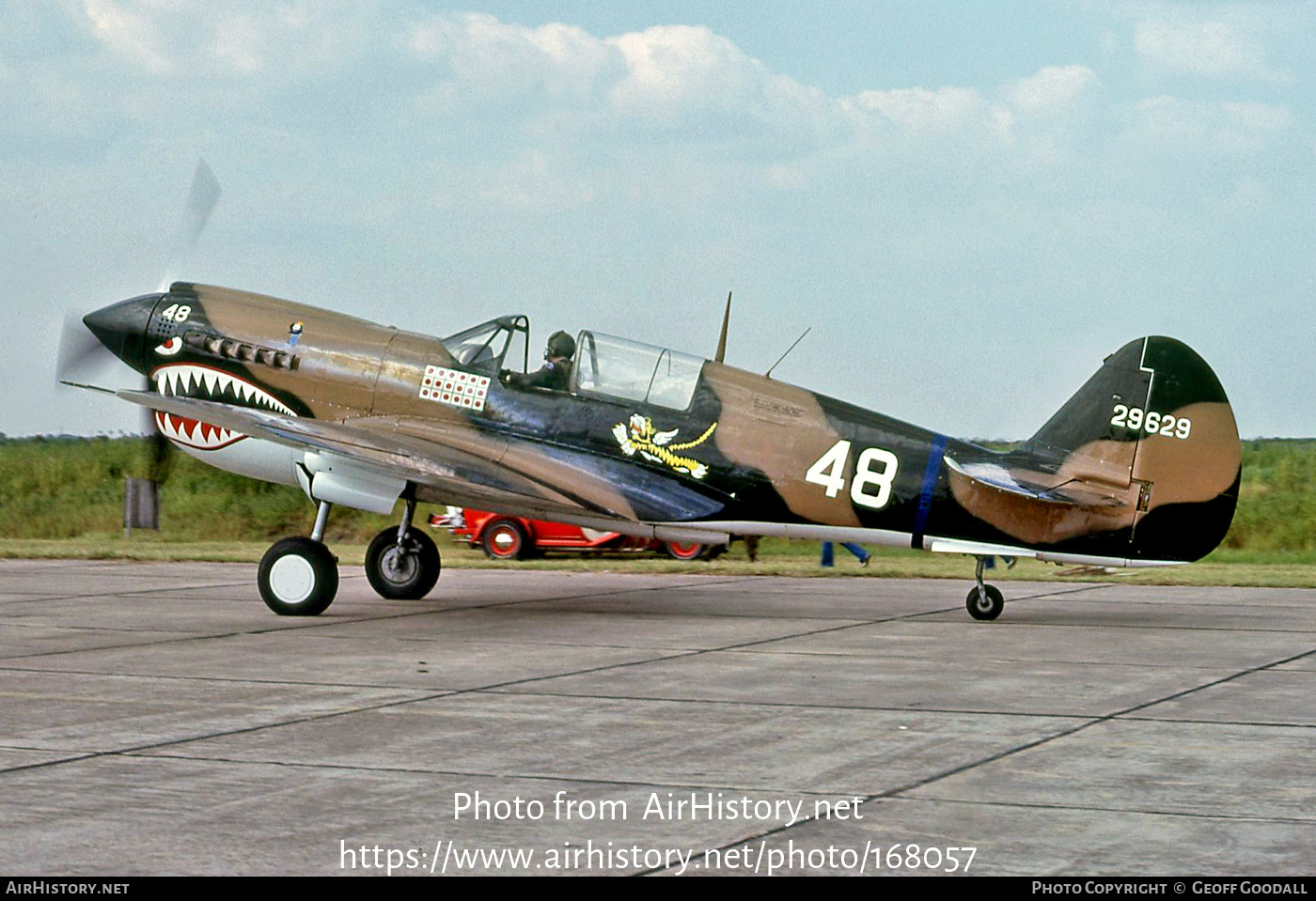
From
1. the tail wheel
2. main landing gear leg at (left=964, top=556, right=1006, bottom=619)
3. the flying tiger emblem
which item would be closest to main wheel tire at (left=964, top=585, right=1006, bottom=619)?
main landing gear leg at (left=964, top=556, right=1006, bottom=619)

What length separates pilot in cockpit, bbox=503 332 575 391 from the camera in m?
13.6

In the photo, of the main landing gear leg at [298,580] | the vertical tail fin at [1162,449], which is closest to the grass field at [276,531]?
the vertical tail fin at [1162,449]

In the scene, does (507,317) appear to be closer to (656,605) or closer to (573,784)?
(656,605)

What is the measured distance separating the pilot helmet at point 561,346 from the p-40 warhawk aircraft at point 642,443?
0.03 metres

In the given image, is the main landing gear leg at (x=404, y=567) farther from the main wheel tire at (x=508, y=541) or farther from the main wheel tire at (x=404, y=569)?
the main wheel tire at (x=508, y=541)

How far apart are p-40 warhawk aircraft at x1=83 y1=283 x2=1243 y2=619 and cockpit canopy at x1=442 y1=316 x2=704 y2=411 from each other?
0.05 ft

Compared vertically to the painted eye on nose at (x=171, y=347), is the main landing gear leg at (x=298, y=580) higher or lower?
lower

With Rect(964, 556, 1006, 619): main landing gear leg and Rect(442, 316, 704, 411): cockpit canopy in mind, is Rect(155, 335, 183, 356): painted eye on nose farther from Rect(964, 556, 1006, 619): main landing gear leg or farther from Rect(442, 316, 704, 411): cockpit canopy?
Rect(964, 556, 1006, 619): main landing gear leg

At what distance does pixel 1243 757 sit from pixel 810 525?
611cm

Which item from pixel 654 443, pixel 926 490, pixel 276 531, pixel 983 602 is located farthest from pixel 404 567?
pixel 276 531

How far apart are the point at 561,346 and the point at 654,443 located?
121cm

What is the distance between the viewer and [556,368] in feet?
44.6

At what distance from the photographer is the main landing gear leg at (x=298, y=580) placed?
13023mm
